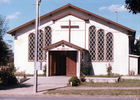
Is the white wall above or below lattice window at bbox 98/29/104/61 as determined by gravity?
below

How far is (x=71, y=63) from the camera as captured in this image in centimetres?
2367

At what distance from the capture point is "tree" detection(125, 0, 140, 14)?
12.8 metres

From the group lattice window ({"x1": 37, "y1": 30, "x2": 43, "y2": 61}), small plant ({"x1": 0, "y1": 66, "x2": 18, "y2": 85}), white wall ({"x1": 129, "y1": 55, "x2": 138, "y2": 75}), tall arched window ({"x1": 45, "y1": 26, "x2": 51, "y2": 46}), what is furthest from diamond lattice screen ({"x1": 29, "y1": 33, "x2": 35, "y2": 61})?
white wall ({"x1": 129, "y1": 55, "x2": 138, "y2": 75})

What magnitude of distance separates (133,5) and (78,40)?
12.4 m

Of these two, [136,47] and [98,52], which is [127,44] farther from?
[136,47]

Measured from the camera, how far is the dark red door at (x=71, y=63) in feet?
77.4

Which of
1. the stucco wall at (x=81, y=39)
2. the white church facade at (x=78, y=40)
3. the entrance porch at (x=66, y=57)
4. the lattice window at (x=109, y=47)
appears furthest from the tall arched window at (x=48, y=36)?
the lattice window at (x=109, y=47)

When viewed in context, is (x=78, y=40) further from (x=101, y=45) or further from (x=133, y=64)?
(x=133, y=64)

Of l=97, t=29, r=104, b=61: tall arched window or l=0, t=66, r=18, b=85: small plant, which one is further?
l=97, t=29, r=104, b=61: tall arched window

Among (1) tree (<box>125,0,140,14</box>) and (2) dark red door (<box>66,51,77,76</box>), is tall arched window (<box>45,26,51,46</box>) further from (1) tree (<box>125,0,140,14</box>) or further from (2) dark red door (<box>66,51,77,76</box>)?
(1) tree (<box>125,0,140,14</box>)

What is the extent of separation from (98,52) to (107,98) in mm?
12645

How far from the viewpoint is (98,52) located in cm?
2505

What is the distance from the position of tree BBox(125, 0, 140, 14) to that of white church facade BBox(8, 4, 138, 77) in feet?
35.6

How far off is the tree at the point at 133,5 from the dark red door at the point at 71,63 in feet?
37.2
